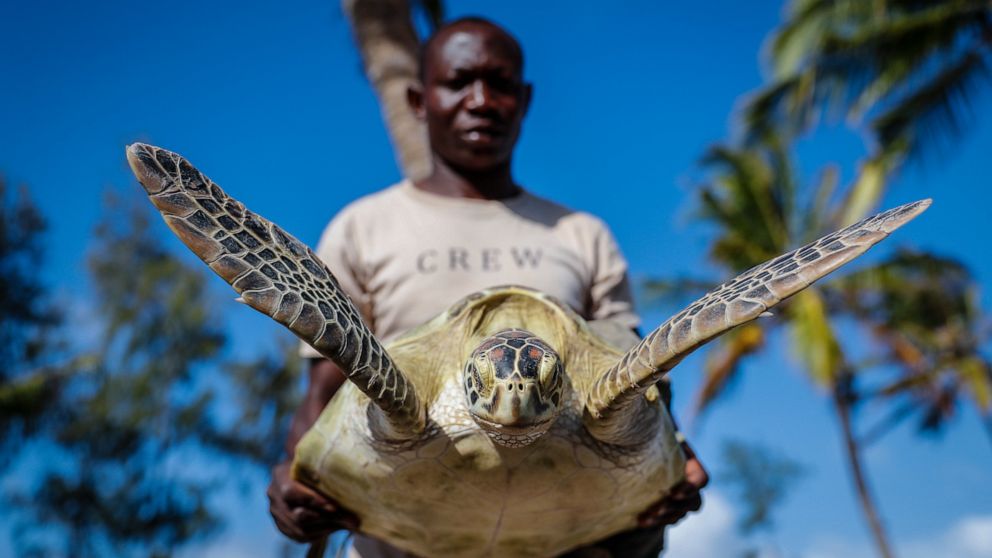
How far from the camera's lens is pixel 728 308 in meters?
1.25

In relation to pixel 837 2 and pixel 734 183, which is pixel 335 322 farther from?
pixel 734 183

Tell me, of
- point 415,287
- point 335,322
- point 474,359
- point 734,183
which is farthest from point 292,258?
point 734,183

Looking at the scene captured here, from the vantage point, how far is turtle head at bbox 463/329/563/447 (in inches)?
48.3

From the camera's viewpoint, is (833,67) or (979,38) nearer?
(979,38)

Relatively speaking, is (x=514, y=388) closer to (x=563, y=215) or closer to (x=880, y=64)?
(x=563, y=215)

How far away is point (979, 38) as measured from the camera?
8992 millimetres

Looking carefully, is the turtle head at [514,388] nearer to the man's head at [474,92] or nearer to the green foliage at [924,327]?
the man's head at [474,92]

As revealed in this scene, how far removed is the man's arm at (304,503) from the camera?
165 cm

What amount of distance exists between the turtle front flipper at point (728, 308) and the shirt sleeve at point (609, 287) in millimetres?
675

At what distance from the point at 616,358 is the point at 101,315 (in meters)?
12.6

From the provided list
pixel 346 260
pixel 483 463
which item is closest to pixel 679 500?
pixel 483 463

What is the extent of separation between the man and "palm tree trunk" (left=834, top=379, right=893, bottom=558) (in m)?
10.7

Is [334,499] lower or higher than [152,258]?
lower

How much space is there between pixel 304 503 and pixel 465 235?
2.61ft
